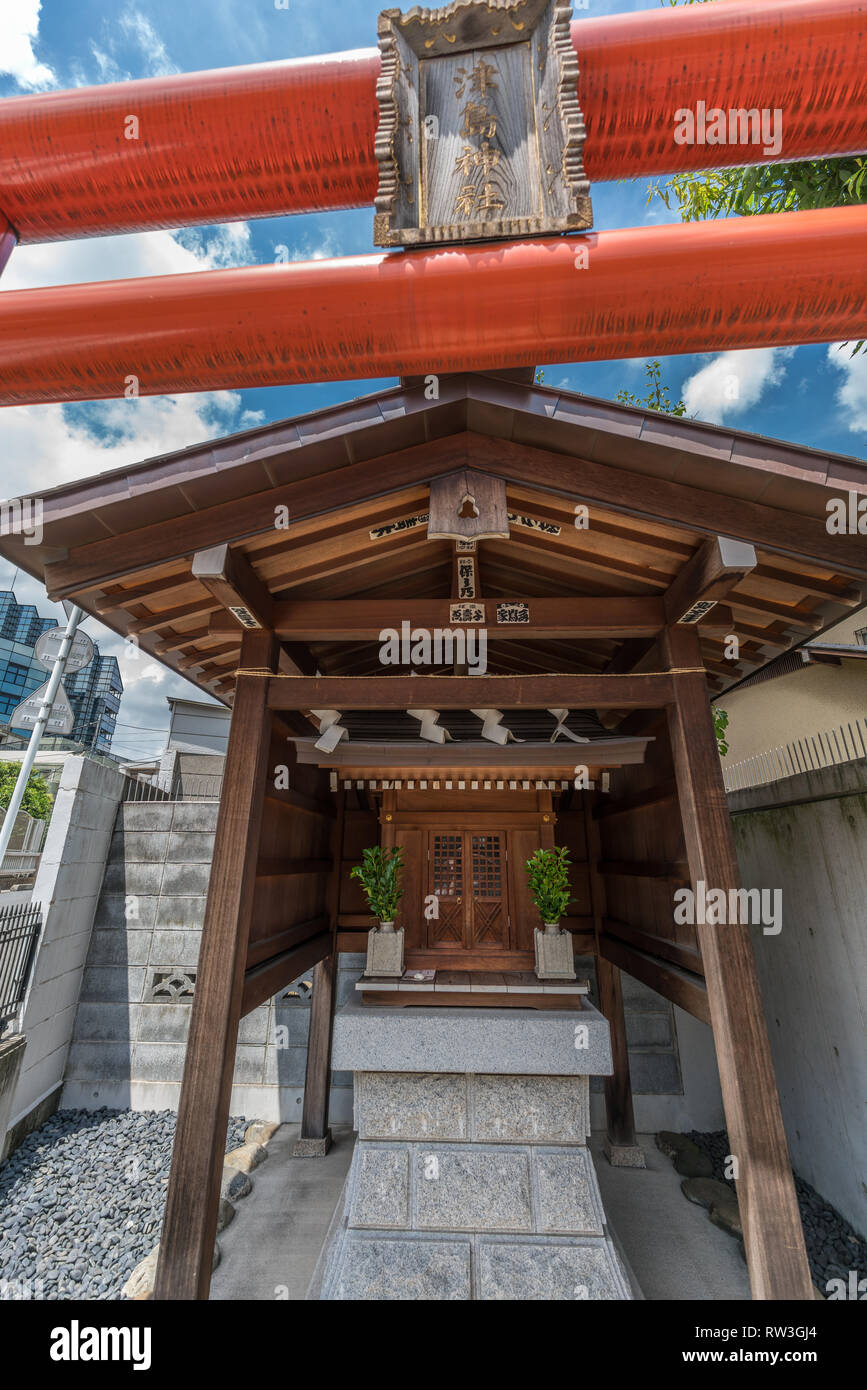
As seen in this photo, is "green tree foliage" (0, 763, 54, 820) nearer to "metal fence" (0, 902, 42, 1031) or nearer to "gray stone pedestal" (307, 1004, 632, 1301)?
"metal fence" (0, 902, 42, 1031)

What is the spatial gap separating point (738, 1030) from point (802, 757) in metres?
6.23

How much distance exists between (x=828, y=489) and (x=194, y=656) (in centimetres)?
565

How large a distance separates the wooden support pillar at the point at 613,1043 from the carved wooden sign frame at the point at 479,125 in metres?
6.45

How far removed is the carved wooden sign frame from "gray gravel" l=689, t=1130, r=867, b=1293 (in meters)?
7.20

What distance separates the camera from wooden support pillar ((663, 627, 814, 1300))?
3.34 metres

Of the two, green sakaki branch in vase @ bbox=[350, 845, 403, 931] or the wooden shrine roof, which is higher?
the wooden shrine roof

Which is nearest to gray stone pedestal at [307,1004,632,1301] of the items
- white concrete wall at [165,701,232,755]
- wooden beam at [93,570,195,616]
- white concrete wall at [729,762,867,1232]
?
white concrete wall at [729,762,867,1232]

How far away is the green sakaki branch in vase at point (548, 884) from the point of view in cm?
572

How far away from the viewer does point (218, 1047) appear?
12.3 feet

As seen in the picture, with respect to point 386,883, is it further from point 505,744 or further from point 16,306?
point 16,306

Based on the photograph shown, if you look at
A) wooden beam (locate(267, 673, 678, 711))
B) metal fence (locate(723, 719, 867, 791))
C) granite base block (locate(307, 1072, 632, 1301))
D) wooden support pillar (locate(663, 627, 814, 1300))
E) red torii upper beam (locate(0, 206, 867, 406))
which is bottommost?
granite base block (locate(307, 1072, 632, 1301))

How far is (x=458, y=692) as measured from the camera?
467cm

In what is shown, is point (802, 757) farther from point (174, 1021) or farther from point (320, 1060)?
point (174, 1021)

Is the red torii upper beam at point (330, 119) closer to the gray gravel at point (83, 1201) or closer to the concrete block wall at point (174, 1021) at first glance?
the concrete block wall at point (174, 1021)
